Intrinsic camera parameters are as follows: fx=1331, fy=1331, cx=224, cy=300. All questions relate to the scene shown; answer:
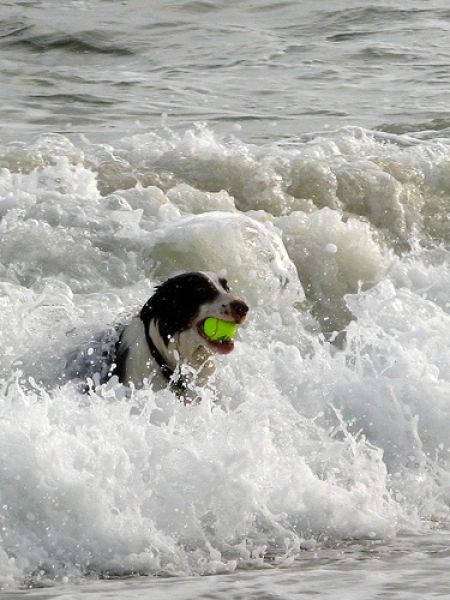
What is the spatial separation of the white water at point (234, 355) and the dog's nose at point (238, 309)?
1.33 feet

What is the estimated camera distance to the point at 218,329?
6.87m

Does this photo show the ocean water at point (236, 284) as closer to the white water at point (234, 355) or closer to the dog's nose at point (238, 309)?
the white water at point (234, 355)

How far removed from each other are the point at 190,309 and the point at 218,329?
0.18m

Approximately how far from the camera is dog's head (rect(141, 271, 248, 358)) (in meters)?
6.81

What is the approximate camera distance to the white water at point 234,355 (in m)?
5.20

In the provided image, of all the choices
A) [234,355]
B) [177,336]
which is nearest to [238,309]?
[177,336]

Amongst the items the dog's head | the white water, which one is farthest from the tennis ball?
the white water

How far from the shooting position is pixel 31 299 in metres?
7.94

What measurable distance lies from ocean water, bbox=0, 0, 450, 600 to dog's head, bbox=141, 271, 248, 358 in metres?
0.30

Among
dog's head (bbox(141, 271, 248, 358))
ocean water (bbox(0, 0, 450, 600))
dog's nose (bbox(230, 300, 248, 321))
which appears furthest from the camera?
dog's head (bbox(141, 271, 248, 358))

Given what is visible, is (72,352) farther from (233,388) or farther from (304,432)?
(304,432)

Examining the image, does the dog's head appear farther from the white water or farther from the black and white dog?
the white water

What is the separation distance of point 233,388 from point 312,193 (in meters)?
3.76

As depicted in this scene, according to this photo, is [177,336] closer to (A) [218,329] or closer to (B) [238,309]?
(A) [218,329]
